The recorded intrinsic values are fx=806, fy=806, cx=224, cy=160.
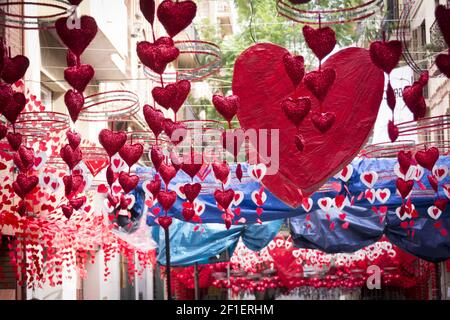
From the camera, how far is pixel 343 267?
→ 2152 cm

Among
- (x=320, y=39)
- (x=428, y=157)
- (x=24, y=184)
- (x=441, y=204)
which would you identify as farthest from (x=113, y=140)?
(x=441, y=204)

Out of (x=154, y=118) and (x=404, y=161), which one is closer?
(x=154, y=118)

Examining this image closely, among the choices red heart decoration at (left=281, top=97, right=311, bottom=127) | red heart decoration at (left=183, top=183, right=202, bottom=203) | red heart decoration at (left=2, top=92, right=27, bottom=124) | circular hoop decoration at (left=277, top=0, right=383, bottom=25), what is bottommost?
red heart decoration at (left=183, top=183, right=202, bottom=203)

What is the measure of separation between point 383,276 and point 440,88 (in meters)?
7.10

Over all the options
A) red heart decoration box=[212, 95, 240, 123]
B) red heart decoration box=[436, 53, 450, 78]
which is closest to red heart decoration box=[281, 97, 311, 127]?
red heart decoration box=[212, 95, 240, 123]

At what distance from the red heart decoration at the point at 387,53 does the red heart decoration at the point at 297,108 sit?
2.35 feet

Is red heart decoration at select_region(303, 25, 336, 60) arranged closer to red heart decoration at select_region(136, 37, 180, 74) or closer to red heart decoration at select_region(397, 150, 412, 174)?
red heart decoration at select_region(136, 37, 180, 74)

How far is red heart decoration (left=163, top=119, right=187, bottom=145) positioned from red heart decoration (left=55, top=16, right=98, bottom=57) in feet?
6.31

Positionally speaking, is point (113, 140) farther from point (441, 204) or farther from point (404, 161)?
point (441, 204)

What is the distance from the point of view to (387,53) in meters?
6.02

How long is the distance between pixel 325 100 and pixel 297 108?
125 cm

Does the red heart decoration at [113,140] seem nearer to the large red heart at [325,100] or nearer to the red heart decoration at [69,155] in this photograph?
the red heart decoration at [69,155]

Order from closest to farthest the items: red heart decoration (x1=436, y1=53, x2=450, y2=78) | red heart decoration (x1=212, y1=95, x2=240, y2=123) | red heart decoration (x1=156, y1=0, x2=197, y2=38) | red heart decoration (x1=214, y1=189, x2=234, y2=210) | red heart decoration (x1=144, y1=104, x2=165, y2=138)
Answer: red heart decoration (x1=436, y1=53, x2=450, y2=78) < red heart decoration (x1=156, y1=0, x2=197, y2=38) < red heart decoration (x1=212, y1=95, x2=240, y2=123) < red heart decoration (x1=144, y1=104, x2=165, y2=138) < red heart decoration (x1=214, y1=189, x2=234, y2=210)

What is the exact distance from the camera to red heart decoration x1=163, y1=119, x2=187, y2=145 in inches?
296
